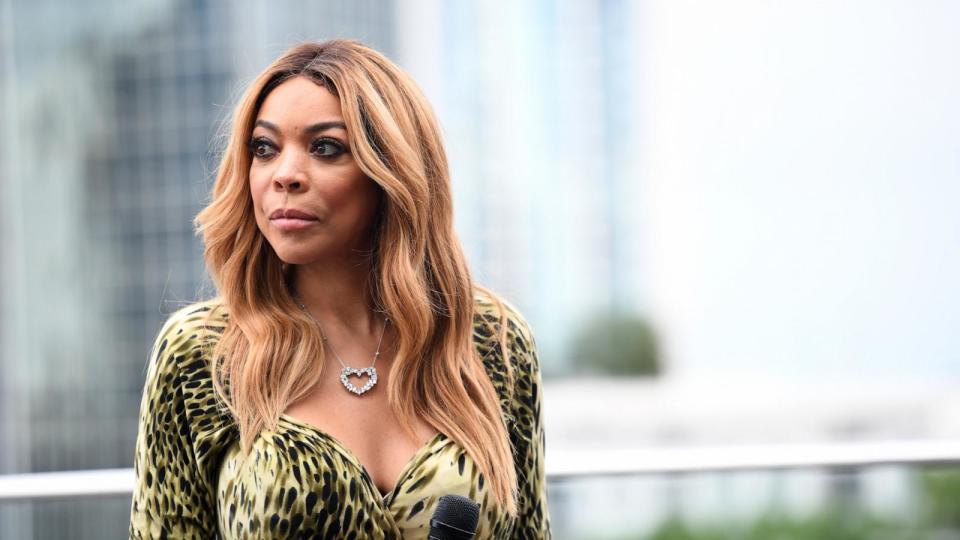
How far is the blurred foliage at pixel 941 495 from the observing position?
3963 mm

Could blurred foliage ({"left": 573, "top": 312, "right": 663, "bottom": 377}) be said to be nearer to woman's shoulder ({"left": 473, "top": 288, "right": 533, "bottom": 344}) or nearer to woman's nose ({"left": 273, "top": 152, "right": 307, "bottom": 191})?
woman's shoulder ({"left": 473, "top": 288, "right": 533, "bottom": 344})

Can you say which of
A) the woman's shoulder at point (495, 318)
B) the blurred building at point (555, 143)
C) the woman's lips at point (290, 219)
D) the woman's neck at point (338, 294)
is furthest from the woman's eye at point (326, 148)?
the blurred building at point (555, 143)

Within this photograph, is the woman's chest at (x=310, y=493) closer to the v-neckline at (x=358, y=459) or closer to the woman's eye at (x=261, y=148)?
the v-neckline at (x=358, y=459)

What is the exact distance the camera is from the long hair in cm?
240

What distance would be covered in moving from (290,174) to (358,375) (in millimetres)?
429

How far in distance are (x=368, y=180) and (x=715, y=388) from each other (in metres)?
87.9

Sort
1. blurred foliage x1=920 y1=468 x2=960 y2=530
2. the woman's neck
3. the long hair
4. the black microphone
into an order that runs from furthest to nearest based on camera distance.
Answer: blurred foliage x1=920 y1=468 x2=960 y2=530 < the woman's neck < the long hair < the black microphone

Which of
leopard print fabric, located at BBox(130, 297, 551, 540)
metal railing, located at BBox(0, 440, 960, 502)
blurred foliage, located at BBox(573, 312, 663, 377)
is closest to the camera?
leopard print fabric, located at BBox(130, 297, 551, 540)

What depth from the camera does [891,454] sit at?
12.5 ft

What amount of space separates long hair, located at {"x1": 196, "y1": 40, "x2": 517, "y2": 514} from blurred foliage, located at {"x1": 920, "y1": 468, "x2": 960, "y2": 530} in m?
1.99

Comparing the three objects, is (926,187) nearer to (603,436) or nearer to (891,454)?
(603,436)

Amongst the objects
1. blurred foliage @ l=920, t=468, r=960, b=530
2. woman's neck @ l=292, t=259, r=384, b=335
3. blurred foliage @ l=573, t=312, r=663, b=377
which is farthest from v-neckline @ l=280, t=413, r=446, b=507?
blurred foliage @ l=573, t=312, r=663, b=377

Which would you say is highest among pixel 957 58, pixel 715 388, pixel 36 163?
pixel 957 58

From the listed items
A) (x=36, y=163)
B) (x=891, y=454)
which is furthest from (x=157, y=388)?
(x=36, y=163)
